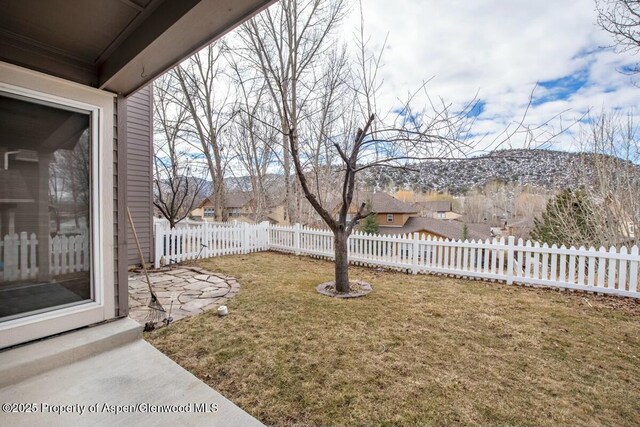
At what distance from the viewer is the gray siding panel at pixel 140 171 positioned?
5.77 metres

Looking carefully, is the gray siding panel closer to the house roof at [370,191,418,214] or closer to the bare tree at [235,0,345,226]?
the bare tree at [235,0,345,226]

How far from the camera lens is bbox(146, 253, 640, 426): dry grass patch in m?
1.87

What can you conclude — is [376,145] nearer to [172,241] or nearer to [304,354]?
[304,354]

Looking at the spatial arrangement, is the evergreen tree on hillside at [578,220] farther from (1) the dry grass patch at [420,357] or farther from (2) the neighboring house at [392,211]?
(2) the neighboring house at [392,211]

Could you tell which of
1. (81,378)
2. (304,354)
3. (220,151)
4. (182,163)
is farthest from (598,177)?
(182,163)

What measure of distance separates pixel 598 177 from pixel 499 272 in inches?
124

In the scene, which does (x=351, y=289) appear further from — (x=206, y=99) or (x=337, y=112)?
(x=206, y=99)

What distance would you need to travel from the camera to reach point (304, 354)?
256 cm

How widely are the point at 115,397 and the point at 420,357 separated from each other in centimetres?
232

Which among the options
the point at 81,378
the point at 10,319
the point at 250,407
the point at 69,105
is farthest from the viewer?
the point at 69,105

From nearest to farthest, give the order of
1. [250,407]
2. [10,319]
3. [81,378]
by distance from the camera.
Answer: [250,407]
[81,378]
[10,319]

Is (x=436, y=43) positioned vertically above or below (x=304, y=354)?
above

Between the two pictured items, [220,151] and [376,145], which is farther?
[220,151]

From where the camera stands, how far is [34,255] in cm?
245
